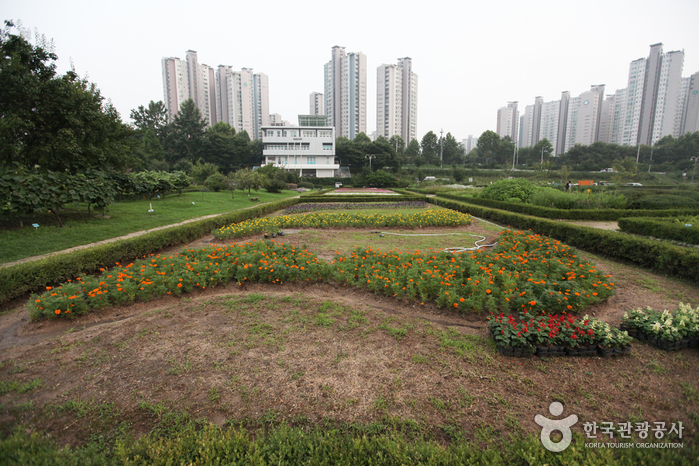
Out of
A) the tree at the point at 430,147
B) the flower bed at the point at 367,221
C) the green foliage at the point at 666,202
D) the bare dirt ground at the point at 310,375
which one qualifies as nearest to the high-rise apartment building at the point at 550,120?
the tree at the point at 430,147

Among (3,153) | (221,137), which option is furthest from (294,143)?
(3,153)

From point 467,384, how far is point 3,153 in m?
16.2

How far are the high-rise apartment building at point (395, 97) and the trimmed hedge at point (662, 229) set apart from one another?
3701 inches

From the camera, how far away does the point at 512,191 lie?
17734 millimetres

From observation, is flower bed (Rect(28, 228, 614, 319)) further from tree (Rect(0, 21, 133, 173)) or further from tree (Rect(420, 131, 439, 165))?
tree (Rect(420, 131, 439, 165))

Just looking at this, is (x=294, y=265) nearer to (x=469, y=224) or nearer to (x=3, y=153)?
(x=469, y=224)

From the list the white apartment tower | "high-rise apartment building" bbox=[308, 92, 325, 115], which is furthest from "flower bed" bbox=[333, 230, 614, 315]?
"high-rise apartment building" bbox=[308, 92, 325, 115]

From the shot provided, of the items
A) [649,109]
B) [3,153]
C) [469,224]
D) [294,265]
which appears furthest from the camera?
[649,109]

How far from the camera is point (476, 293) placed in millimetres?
4668

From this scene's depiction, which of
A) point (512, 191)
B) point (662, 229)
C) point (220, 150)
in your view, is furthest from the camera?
point (220, 150)

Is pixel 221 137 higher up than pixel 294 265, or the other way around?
pixel 221 137

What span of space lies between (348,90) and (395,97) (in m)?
15.0

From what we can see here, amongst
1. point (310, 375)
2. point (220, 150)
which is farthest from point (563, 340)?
point (220, 150)

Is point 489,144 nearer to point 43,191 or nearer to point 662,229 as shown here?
point 662,229
